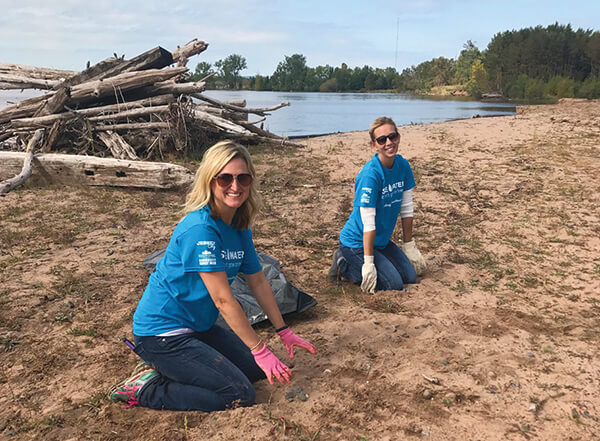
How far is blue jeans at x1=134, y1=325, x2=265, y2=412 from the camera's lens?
2.63 meters

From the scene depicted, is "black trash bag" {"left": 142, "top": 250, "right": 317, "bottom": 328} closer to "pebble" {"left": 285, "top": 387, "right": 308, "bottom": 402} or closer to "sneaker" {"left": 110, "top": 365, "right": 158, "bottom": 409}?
"sneaker" {"left": 110, "top": 365, "right": 158, "bottom": 409}

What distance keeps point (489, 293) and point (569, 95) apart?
1819 inches

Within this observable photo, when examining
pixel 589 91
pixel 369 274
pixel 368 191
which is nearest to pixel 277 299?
pixel 369 274

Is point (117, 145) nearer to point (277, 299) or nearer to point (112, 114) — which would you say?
point (112, 114)

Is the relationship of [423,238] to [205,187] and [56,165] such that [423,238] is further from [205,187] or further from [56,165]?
[56,165]

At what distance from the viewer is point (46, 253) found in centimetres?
522

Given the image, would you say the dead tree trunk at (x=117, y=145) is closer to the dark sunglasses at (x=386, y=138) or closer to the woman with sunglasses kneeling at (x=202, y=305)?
the dark sunglasses at (x=386, y=138)

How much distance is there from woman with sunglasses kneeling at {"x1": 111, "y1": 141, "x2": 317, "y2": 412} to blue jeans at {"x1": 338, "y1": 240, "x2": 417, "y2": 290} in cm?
186

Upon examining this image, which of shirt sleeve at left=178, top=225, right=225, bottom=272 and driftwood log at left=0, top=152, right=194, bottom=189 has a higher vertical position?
shirt sleeve at left=178, top=225, right=225, bottom=272

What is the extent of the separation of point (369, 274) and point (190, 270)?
2.23m

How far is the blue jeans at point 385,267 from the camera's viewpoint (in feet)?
14.4

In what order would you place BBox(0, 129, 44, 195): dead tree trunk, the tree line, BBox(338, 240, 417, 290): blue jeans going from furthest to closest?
1. the tree line
2. BBox(0, 129, 44, 195): dead tree trunk
3. BBox(338, 240, 417, 290): blue jeans

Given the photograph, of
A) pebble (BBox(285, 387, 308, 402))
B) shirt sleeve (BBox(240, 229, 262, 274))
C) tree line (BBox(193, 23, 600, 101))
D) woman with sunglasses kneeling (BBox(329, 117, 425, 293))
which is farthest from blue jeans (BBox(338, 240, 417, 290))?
tree line (BBox(193, 23, 600, 101))

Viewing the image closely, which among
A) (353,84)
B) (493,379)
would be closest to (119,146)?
(493,379)
